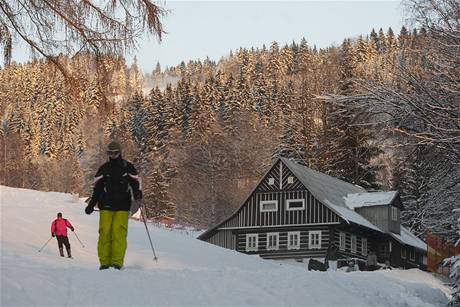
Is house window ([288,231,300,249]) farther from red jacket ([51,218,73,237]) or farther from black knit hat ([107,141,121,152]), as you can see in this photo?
black knit hat ([107,141,121,152])

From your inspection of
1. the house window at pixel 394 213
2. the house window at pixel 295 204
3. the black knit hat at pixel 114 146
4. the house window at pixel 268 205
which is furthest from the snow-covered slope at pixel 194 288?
the house window at pixel 394 213

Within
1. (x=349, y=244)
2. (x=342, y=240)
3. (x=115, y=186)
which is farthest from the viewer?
(x=349, y=244)

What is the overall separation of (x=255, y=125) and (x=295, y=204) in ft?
141

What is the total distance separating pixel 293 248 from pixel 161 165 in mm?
41916

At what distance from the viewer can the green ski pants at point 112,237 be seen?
36.1 feet

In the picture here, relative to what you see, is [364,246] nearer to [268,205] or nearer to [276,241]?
[276,241]

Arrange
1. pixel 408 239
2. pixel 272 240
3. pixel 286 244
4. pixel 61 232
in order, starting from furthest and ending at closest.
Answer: pixel 408 239, pixel 272 240, pixel 286 244, pixel 61 232

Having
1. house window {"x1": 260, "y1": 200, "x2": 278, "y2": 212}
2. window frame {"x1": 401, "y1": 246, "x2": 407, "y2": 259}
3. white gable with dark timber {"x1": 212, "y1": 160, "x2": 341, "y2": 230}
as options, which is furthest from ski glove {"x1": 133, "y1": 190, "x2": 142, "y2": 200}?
window frame {"x1": 401, "y1": 246, "x2": 407, "y2": 259}

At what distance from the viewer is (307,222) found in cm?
4603

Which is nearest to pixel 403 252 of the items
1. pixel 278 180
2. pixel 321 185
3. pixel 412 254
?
pixel 412 254

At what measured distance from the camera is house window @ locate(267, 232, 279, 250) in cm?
4669

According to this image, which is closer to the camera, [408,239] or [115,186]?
[115,186]

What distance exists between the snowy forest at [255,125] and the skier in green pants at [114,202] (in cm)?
69

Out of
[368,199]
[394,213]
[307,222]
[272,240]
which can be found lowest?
[272,240]
